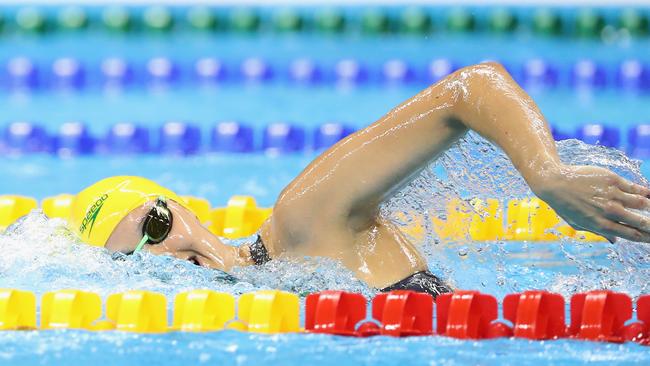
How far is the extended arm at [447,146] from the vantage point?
6.46 feet

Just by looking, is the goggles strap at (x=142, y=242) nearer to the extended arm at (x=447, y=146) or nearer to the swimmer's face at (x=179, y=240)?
the swimmer's face at (x=179, y=240)

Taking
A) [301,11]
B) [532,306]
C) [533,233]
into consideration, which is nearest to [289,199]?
A: [532,306]

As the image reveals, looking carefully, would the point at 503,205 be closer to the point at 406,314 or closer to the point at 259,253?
the point at 406,314

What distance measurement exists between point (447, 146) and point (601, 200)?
53 cm

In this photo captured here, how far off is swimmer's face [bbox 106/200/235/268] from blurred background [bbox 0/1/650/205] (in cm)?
191

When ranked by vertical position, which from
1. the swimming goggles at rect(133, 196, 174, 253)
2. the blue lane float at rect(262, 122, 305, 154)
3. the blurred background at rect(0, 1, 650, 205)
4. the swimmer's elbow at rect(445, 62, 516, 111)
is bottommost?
the swimming goggles at rect(133, 196, 174, 253)

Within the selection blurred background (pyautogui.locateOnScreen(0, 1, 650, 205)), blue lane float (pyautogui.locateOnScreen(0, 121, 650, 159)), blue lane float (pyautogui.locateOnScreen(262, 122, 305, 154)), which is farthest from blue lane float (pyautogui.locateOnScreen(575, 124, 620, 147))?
blue lane float (pyautogui.locateOnScreen(262, 122, 305, 154))

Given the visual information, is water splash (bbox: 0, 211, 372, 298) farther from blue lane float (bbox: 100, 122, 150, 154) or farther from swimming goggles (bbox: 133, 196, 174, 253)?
blue lane float (bbox: 100, 122, 150, 154)

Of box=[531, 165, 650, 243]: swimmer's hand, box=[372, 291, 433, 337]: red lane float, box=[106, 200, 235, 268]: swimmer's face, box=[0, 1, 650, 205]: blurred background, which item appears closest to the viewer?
box=[531, 165, 650, 243]: swimmer's hand

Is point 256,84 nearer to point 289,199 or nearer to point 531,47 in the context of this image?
point 531,47

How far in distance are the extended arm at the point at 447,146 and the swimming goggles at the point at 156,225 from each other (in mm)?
400

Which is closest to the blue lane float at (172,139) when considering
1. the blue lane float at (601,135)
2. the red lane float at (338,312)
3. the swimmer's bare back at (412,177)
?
the blue lane float at (601,135)

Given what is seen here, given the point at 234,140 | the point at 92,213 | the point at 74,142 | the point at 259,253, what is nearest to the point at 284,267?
the point at 259,253

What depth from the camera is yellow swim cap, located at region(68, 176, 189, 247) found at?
2.93m
